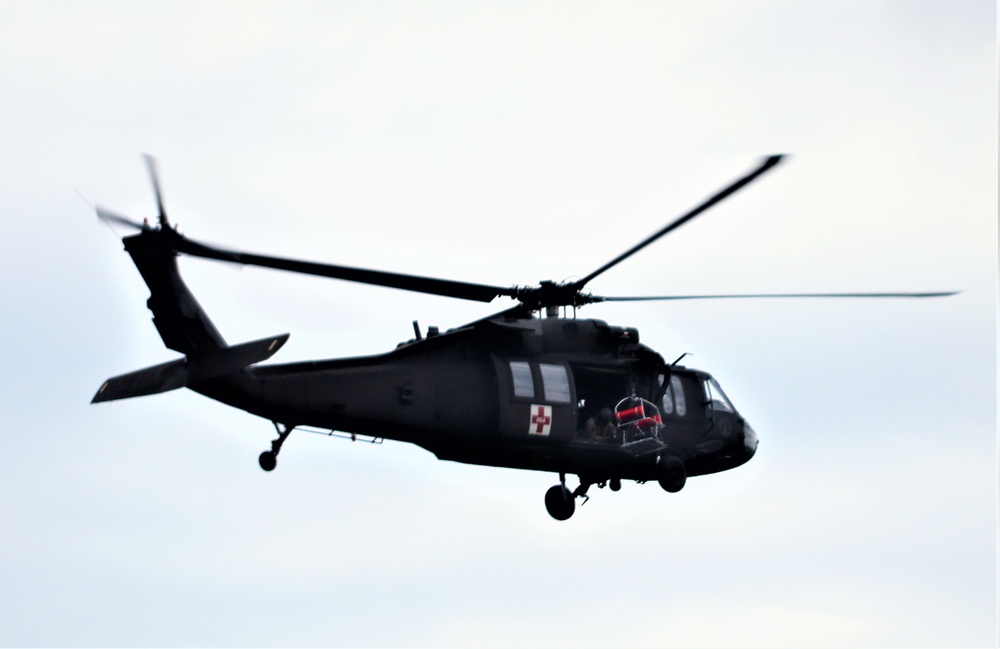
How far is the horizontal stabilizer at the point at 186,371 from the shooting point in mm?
27641

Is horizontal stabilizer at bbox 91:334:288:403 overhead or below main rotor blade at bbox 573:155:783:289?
below

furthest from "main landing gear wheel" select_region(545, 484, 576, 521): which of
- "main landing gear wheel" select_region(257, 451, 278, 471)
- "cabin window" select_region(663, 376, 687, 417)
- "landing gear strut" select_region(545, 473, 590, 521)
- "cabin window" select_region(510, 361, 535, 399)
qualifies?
"main landing gear wheel" select_region(257, 451, 278, 471)

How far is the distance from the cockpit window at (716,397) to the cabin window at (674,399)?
2.60ft

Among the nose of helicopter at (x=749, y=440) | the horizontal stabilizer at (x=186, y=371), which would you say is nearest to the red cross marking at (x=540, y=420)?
the nose of helicopter at (x=749, y=440)

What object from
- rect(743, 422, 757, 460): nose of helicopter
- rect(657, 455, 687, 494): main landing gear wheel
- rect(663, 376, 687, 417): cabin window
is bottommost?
rect(657, 455, 687, 494): main landing gear wheel

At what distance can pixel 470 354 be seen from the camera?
105ft

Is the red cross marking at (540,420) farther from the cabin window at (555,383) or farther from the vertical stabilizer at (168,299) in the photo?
the vertical stabilizer at (168,299)

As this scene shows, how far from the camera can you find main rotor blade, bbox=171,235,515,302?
92.2ft

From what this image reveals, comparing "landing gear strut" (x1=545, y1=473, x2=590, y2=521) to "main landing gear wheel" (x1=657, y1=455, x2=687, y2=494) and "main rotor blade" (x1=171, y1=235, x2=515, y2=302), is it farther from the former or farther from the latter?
"main rotor blade" (x1=171, y1=235, x2=515, y2=302)

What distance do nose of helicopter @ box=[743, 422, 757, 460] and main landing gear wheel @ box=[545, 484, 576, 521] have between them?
4574 millimetres

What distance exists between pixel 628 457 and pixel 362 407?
20.6 feet

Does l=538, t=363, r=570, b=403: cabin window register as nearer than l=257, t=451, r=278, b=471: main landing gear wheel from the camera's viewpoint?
No

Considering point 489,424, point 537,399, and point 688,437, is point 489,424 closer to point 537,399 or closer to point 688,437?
point 537,399

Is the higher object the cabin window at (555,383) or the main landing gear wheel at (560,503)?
the cabin window at (555,383)
